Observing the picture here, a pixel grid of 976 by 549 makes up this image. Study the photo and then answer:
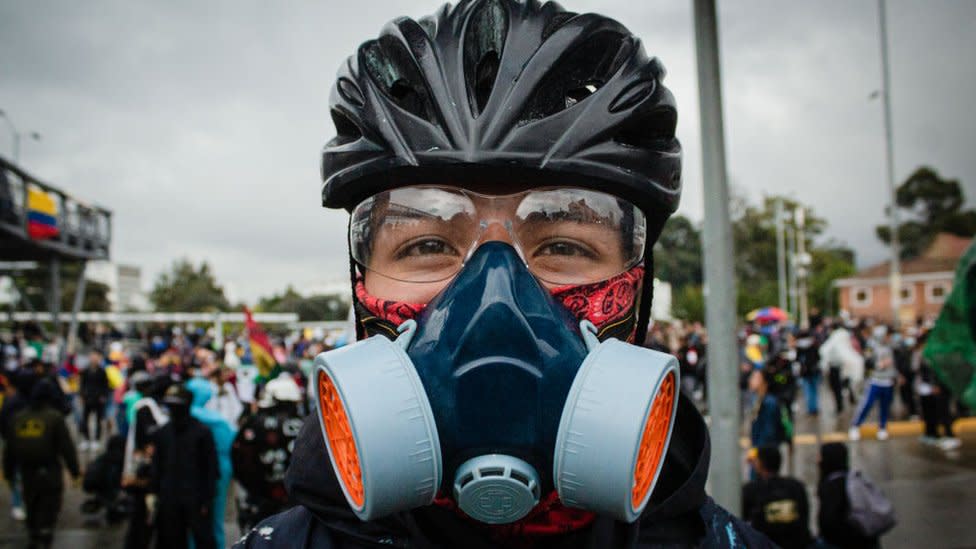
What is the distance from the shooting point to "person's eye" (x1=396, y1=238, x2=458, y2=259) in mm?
1589

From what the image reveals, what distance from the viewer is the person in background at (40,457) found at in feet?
25.6

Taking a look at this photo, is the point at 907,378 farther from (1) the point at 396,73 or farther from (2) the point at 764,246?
(2) the point at 764,246

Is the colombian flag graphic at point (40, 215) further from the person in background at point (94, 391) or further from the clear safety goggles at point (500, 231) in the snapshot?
the clear safety goggles at point (500, 231)

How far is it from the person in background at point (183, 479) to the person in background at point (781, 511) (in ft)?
15.0

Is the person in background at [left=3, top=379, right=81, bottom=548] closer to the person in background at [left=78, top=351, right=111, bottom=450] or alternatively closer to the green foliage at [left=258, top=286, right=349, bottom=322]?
the person in background at [left=78, top=351, right=111, bottom=450]

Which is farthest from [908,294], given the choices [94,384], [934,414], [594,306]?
[594,306]

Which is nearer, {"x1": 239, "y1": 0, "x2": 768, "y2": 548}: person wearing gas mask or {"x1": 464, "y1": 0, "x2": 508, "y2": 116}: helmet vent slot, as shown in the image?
{"x1": 239, "y1": 0, "x2": 768, "y2": 548}: person wearing gas mask

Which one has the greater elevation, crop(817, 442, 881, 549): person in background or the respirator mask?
the respirator mask

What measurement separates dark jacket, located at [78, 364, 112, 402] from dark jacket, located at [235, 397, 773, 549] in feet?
44.3

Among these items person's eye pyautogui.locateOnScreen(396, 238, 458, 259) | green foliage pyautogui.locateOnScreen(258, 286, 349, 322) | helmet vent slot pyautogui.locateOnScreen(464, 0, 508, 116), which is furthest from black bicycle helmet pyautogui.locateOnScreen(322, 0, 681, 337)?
green foliage pyautogui.locateOnScreen(258, 286, 349, 322)

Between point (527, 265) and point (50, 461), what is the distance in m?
8.44

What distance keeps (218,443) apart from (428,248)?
5.99m

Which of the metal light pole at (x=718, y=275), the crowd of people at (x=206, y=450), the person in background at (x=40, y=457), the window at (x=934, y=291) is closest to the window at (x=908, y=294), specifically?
the window at (x=934, y=291)

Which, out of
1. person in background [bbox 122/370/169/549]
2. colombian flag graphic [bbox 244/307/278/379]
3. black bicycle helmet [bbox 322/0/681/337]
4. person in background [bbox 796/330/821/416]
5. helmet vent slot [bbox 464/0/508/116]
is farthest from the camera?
person in background [bbox 796/330/821/416]
